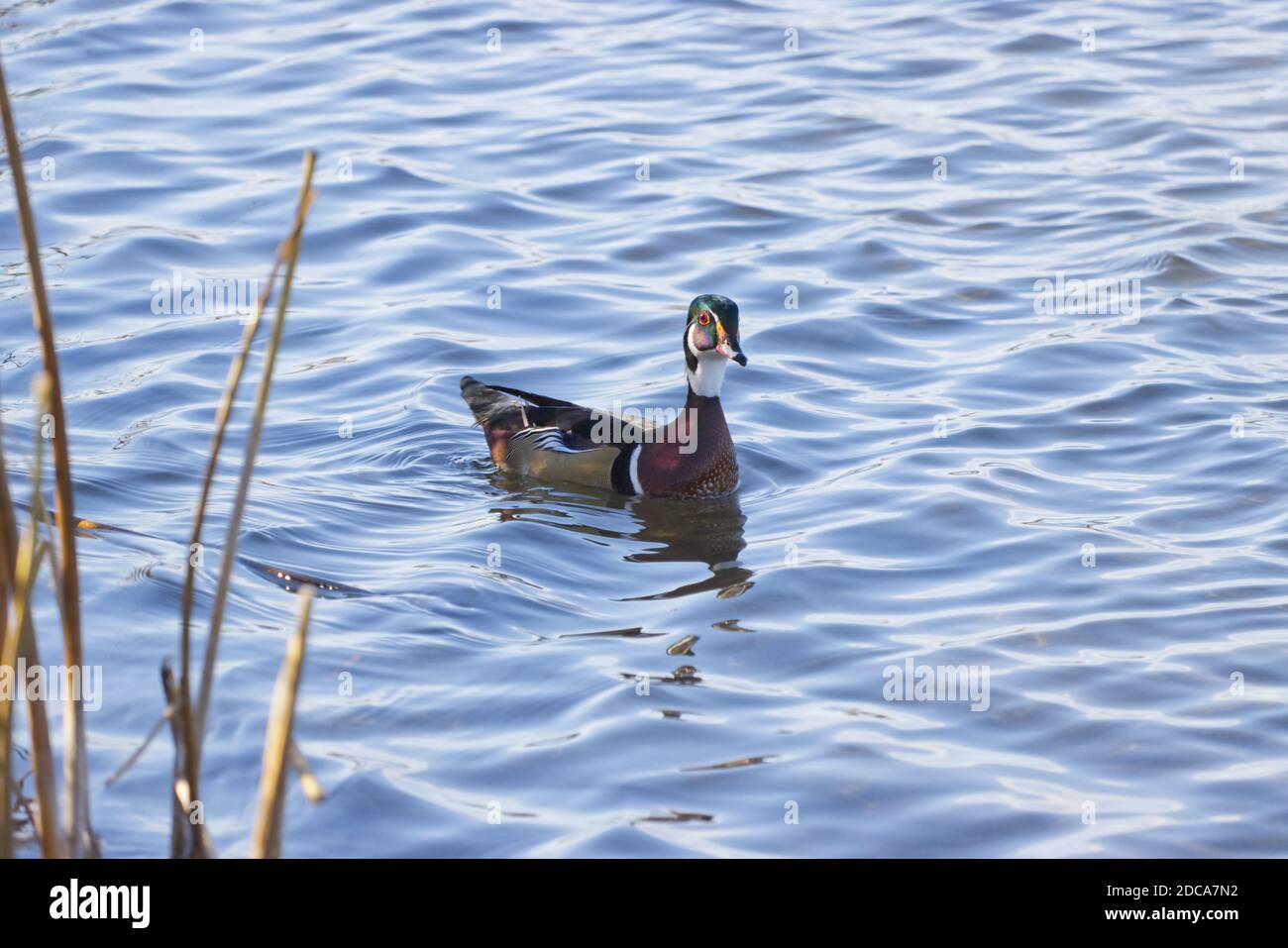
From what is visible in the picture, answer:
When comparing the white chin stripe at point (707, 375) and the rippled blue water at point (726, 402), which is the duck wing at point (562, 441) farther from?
the white chin stripe at point (707, 375)

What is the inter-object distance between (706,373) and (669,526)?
3.02 feet

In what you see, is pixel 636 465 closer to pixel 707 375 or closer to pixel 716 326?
pixel 707 375

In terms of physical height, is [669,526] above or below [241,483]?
below

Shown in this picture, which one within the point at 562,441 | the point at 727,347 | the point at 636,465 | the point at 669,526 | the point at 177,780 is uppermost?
the point at 727,347

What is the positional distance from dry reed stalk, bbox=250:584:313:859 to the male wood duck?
19.5 feet

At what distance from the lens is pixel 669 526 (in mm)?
8477

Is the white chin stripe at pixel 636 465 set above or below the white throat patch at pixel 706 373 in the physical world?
below

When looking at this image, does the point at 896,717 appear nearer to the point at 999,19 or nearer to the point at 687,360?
the point at 687,360

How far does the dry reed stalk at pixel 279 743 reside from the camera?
8.36ft

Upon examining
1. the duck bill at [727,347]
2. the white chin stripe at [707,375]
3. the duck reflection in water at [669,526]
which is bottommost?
the duck reflection in water at [669,526]

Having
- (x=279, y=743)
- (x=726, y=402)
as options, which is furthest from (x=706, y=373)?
(x=279, y=743)

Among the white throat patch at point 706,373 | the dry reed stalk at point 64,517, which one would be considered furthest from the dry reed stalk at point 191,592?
the white throat patch at point 706,373
